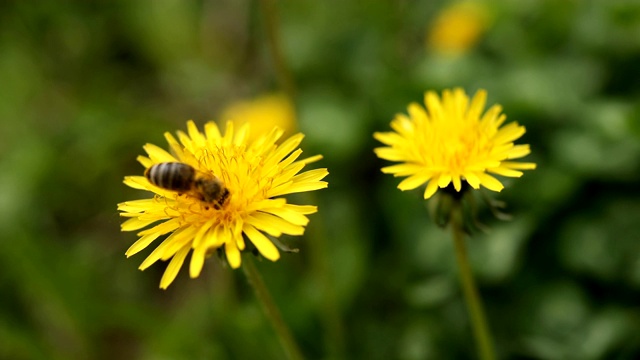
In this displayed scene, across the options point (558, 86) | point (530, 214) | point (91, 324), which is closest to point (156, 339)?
point (91, 324)

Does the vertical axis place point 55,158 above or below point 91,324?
above

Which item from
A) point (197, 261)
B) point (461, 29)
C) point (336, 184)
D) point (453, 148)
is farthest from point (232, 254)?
point (461, 29)

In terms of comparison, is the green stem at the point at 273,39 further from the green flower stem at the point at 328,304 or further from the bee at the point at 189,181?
the bee at the point at 189,181

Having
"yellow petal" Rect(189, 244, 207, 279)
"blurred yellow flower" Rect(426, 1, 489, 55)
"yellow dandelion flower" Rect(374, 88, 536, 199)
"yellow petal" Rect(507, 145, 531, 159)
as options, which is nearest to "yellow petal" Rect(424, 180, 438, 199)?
"yellow dandelion flower" Rect(374, 88, 536, 199)

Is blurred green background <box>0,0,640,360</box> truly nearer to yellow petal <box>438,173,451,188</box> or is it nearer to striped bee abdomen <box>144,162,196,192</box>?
yellow petal <box>438,173,451,188</box>

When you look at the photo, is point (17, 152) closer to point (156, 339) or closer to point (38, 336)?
point (38, 336)

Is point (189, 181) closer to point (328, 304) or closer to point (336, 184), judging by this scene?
point (328, 304)

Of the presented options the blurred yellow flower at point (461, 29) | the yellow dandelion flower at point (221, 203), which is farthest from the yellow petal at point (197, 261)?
the blurred yellow flower at point (461, 29)
